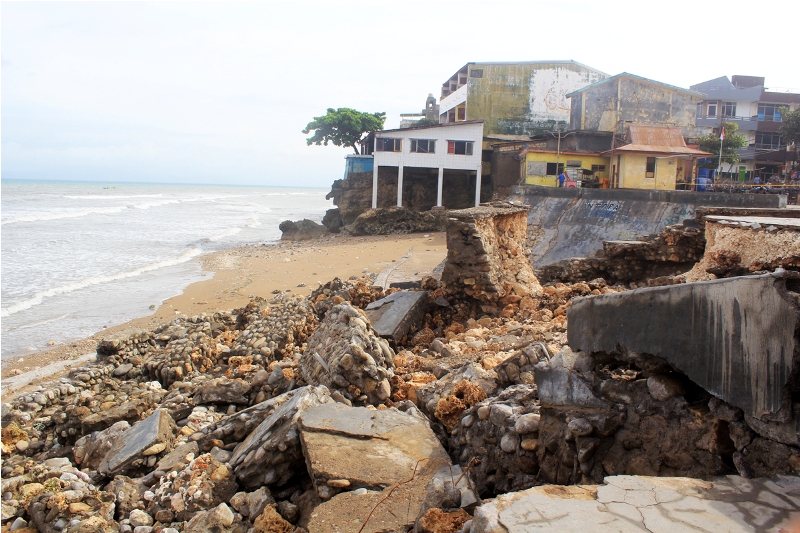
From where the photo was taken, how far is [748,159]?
1401 inches

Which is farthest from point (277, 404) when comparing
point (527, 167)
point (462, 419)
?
point (527, 167)

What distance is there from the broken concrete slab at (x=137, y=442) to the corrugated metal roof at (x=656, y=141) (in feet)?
73.1

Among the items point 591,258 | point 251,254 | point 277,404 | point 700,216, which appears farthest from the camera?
point 251,254

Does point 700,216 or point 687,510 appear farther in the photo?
point 700,216

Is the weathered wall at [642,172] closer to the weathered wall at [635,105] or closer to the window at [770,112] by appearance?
the weathered wall at [635,105]

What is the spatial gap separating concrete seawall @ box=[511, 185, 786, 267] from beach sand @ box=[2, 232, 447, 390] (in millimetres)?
3503

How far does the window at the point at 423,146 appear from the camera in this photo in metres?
29.1

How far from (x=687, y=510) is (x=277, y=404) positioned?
353 cm

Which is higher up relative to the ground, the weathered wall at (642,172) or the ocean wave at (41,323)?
the weathered wall at (642,172)

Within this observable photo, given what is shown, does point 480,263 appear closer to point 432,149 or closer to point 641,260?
point 641,260

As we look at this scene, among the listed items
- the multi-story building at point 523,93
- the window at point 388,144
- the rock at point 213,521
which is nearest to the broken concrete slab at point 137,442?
the rock at point 213,521

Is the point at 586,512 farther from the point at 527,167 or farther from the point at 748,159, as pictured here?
the point at 748,159

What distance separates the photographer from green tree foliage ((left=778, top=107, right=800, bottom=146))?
33.0 metres

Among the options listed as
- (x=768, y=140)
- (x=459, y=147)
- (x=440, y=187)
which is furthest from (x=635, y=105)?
(x=768, y=140)
